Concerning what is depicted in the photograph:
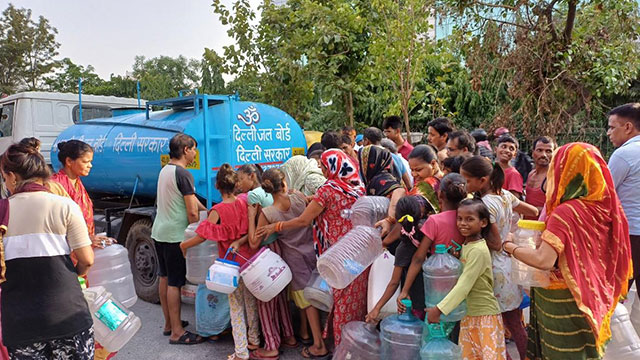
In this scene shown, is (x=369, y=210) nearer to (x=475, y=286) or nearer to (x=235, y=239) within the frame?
(x=475, y=286)

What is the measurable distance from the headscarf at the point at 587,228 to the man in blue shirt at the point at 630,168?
0.86 m

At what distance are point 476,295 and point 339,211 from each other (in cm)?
111

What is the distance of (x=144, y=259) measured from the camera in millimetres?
5090

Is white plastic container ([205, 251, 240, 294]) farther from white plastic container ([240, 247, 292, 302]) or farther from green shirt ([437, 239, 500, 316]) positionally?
green shirt ([437, 239, 500, 316])

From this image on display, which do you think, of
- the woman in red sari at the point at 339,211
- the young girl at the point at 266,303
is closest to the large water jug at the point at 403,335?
the woman in red sari at the point at 339,211

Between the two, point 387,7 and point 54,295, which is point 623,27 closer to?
point 387,7

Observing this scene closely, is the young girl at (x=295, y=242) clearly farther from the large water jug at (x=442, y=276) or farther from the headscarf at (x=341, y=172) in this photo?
the large water jug at (x=442, y=276)

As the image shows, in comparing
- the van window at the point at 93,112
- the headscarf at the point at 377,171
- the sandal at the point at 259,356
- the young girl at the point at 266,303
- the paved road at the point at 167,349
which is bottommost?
the paved road at the point at 167,349

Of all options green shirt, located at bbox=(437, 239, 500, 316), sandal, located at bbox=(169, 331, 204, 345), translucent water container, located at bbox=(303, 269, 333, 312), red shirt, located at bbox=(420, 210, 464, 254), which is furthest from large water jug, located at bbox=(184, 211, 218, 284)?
green shirt, located at bbox=(437, 239, 500, 316)

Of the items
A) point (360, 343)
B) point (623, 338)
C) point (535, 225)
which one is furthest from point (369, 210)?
point (623, 338)

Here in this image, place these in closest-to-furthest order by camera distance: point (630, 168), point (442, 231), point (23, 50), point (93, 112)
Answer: point (442, 231) → point (630, 168) → point (93, 112) → point (23, 50)

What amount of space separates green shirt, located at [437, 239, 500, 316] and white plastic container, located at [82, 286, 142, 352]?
1.90 meters

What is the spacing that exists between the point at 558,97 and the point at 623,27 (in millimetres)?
1135

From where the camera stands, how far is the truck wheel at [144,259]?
500 cm
